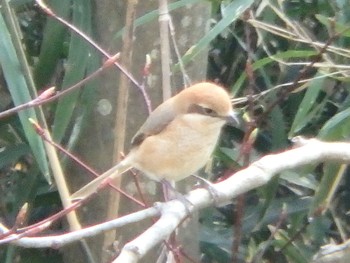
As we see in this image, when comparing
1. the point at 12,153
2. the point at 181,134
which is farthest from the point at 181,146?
the point at 12,153

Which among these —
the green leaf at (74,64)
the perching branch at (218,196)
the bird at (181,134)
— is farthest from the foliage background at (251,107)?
the perching branch at (218,196)

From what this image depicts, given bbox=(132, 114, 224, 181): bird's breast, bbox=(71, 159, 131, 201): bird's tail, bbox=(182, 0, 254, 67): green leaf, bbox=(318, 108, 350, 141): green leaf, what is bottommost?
bbox=(318, 108, 350, 141): green leaf

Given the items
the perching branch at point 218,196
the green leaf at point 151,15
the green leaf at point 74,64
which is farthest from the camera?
the green leaf at point 74,64

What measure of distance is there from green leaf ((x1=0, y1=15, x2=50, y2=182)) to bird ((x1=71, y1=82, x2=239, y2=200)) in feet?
0.45

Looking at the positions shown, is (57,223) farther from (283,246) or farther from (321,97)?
(321,97)

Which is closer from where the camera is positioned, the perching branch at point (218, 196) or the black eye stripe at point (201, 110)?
the perching branch at point (218, 196)

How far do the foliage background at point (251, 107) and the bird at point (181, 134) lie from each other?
0.38 ft

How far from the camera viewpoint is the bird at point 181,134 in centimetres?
226

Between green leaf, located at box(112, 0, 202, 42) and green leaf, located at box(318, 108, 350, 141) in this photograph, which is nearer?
green leaf, located at box(112, 0, 202, 42)

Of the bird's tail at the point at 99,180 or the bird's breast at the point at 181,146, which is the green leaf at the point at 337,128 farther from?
the bird's tail at the point at 99,180

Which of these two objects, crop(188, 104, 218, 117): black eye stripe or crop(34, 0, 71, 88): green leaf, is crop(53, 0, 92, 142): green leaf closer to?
crop(34, 0, 71, 88): green leaf

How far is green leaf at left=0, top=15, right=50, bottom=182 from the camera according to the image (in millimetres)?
2307

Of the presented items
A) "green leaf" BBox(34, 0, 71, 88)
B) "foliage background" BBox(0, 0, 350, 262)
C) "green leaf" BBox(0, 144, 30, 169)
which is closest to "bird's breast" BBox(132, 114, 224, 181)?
"foliage background" BBox(0, 0, 350, 262)

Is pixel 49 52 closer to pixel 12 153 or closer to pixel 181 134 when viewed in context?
pixel 12 153
